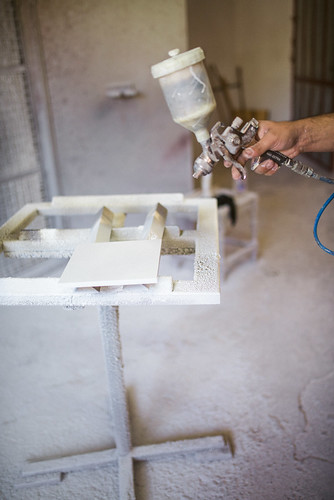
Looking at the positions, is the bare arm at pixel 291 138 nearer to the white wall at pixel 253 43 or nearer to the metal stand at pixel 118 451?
the metal stand at pixel 118 451

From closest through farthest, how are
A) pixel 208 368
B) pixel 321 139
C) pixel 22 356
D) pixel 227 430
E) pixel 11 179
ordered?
pixel 321 139
pixel 227 430
pixel 208 368
pixel 22 356
pixel 11 179

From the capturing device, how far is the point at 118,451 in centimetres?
182

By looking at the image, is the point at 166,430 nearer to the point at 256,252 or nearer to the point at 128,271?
the point at 128,271

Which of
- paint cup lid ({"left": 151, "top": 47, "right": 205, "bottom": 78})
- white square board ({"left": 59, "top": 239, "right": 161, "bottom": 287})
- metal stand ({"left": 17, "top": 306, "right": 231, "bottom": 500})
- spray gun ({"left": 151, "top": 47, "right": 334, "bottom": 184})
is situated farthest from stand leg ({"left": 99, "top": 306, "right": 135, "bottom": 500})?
paint cup lid ({"left": 151, "top": 47, "right": 205, "bottom": 78})

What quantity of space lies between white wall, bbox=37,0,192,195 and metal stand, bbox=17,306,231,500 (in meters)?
1.86

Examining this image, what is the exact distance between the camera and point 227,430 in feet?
6.46

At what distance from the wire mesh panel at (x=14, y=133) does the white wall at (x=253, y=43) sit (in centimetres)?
383

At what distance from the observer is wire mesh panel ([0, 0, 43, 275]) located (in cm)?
278

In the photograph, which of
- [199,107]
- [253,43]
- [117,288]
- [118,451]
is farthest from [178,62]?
[253,43]

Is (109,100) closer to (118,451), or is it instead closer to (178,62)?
(178,62)

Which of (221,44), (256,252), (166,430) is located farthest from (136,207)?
(221,44)

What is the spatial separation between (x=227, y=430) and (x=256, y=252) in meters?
1.70

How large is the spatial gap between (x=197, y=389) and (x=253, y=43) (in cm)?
652

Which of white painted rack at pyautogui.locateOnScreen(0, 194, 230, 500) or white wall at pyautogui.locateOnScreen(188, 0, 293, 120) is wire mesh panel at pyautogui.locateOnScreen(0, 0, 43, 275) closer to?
white painted rack at pyautogui.locateOnScreen(0, 194, 230, 500)
